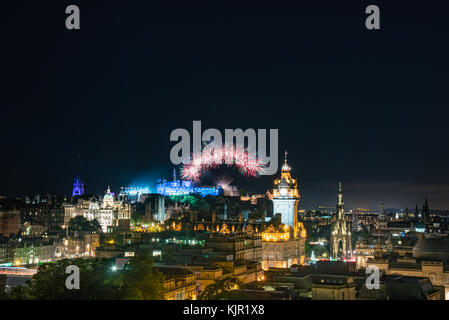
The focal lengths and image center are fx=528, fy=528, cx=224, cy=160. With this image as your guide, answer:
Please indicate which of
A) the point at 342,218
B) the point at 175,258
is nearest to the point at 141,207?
the point at 342,218

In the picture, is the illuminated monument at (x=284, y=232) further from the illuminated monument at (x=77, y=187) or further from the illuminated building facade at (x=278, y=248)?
the illuminated monument at (x=77, y=187)

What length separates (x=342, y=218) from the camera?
130 metres

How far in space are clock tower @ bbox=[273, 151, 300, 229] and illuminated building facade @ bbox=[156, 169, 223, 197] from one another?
63438 millimetres

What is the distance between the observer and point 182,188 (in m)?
178

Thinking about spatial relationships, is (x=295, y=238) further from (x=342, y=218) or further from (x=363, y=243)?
(x=342, y=218)

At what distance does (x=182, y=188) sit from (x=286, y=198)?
7896 centimetres

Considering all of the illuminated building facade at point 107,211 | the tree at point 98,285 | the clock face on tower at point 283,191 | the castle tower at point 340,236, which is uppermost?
the clock face on tower at point 283,191

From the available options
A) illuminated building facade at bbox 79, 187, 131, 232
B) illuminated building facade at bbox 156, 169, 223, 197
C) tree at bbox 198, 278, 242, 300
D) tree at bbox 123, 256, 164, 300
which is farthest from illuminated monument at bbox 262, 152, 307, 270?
illuminated building facade at bbox 156, 169, 223, 197

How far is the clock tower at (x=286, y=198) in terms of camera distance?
102625mm

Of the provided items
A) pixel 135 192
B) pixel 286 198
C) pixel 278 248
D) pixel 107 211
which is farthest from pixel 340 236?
pixel 135 192

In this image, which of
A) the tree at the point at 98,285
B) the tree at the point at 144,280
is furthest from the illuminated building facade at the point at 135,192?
the tree at the point at 144,280

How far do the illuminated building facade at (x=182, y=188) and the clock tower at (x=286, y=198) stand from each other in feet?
208
